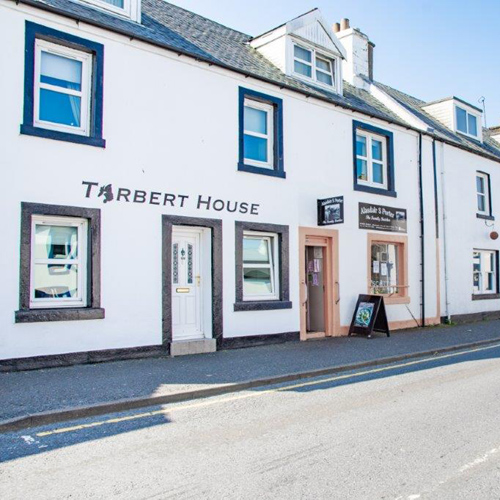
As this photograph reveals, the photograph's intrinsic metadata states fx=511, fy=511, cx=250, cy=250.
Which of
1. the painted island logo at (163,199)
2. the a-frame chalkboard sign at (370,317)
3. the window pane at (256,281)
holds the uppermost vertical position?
the painted island logo at (163,199)

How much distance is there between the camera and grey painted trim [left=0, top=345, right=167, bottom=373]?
8.20 m

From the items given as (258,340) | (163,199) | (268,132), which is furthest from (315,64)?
(258,340)

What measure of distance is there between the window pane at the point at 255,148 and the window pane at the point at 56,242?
14.9ft

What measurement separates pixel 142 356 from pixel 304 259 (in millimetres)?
4956

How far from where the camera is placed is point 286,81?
12.8m

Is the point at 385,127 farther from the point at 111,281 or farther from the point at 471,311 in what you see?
the point at 111,281

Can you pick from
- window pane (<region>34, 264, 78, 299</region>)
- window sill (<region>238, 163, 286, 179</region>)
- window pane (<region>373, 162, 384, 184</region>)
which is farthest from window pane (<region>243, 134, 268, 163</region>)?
window pane (<region>34, 264, 78, 299</region>)

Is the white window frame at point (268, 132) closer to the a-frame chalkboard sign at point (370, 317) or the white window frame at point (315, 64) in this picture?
the white window frame at point (315, 64)

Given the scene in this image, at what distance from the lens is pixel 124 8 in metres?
11.0

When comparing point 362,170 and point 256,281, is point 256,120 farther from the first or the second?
point 362,170

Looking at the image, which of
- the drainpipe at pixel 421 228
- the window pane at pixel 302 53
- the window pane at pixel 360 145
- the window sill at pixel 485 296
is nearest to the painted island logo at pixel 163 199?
the window pane at pixel 360 145

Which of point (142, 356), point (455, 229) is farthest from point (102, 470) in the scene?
point (455, 229)

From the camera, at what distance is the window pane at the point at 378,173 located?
15055 millimetres

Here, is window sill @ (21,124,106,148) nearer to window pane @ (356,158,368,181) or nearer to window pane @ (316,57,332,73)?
window pane @ (356,158,368,181)
